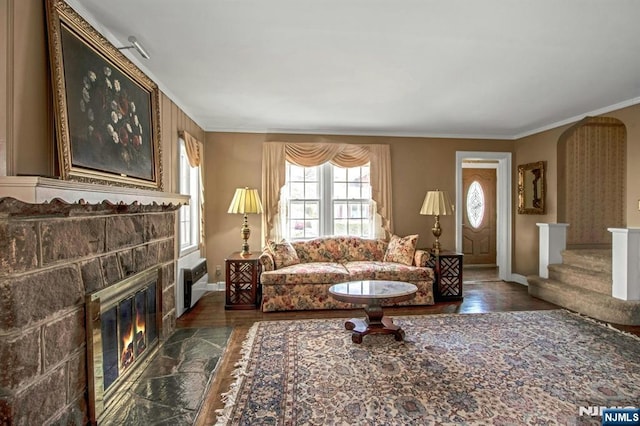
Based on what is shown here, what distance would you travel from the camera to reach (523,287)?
5266 mm

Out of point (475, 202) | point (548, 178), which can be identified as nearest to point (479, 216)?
point (475, 202)

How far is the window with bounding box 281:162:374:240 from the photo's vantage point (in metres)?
5.23

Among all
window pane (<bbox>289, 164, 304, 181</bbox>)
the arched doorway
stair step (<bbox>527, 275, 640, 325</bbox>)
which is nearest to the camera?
A: stair step (<bbox>527, 275, 640, 325</bbox>)

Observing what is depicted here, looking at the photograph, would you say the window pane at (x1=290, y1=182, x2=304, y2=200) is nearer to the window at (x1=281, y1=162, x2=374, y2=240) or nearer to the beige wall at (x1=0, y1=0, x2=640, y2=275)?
the window at (x1=281, y1=162, x2=374, y2=240)

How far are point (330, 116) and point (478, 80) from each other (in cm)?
186

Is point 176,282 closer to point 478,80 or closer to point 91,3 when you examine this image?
point 91,3

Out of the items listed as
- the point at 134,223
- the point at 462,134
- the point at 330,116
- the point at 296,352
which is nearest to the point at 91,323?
the point at 134,223

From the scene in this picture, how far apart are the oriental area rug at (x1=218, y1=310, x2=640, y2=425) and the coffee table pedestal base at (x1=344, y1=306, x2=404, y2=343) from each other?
7 centimetres

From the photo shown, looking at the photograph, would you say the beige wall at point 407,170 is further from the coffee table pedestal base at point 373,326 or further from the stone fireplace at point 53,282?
the coffee table pedestal base at point 373,326

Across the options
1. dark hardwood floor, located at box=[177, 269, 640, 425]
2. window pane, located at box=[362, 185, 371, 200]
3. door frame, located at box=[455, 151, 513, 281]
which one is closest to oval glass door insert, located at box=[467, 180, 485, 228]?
door frame, located at box=[455, 151, 513, 281]

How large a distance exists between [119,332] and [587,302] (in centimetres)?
482

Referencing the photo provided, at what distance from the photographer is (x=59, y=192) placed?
1.51 metres

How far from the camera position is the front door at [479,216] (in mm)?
7301

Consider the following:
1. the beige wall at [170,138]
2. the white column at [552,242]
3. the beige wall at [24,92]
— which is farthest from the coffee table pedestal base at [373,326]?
the white column at [552,242]
